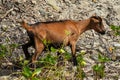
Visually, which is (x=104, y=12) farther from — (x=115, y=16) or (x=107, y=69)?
(x=107, y=69)

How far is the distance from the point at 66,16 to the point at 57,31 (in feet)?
7.29

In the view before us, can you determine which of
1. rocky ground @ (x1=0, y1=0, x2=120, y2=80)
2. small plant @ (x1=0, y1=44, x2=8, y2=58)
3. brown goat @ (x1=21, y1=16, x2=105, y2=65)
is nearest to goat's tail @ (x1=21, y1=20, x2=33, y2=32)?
brown goat @ (x1=21, y1=16, x2=105, y2=65)

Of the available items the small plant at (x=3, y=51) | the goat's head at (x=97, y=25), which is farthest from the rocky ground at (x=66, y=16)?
the small plant at (x=3, y=51)

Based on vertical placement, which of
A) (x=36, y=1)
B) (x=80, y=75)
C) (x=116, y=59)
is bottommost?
(x=116, y=59)

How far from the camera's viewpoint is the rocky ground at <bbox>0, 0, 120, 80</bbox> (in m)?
11.2

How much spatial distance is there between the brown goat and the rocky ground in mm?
461

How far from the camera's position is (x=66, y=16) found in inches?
487

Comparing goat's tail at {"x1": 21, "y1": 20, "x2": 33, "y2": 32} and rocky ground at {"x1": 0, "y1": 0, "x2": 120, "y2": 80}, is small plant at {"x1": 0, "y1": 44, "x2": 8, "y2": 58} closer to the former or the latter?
goat's tail at {"x1": 21, "y1": 20, "x2": 33, "y2": 32}

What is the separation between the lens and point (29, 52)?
10875 mm

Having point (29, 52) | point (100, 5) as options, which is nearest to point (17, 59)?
point (29, 52)

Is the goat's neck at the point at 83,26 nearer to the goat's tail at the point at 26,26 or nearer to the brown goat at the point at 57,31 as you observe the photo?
the brown goat at the point at 57,31

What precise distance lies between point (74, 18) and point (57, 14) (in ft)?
1.59

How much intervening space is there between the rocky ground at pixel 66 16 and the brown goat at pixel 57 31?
461 mm

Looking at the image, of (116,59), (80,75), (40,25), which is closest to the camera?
(80,75)
